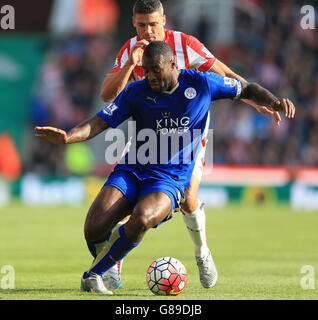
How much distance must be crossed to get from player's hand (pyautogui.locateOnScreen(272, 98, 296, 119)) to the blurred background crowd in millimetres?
14307

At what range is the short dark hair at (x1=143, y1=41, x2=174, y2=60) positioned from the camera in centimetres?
645

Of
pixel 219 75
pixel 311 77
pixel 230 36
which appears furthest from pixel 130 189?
pixel 230 36

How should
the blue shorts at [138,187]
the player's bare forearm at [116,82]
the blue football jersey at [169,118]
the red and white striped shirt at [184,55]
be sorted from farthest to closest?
1. the red and white striped shirt at [184,55]
2. the player's bare forearm at [116,82]
3. the blue football jersey at [169,118]
4. the blue shorts at [138,187]

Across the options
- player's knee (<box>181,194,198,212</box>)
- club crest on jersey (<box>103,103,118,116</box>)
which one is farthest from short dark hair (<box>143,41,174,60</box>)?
player's knee (<box>181,194,198,212</box>)

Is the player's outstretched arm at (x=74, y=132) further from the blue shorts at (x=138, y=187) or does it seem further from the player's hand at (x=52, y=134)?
the blue shorts at (x=138, y=187)

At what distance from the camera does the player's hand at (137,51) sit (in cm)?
700

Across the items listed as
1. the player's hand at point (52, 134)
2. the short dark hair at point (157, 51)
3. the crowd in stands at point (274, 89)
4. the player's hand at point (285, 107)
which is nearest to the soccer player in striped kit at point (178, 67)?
the player's hand at point (285, 107)

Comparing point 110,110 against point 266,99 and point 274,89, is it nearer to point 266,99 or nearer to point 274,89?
point 266,99

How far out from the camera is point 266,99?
6.82m

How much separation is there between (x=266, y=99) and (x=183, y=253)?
4359 millimetres

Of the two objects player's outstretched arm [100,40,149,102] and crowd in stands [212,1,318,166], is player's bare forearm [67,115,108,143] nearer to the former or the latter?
player's outstretched arm [100,40,149,102]

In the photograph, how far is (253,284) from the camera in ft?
24.7

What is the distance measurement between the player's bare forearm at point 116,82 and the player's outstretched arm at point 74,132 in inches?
18.8

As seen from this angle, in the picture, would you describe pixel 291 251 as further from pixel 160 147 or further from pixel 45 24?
pixel 45 24
